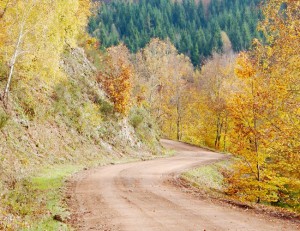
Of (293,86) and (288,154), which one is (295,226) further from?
(293,86)

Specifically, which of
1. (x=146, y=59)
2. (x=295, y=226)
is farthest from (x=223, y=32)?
(x=295, y=226)

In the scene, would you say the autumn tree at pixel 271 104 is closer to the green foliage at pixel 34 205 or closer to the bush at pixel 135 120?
the green foliage at pixel 34 205

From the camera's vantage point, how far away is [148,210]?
42.3 feet

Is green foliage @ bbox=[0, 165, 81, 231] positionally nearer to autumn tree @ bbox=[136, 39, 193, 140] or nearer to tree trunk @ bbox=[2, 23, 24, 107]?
tree trunk @ bbox=[2, 23, 24, 107]

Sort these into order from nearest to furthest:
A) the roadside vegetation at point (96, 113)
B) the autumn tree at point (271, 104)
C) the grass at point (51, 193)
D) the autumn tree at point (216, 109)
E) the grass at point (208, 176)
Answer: the grass at point (51, 193), the autumn tree at point (271, 104), the roadside vegetation at point (96, 113), the grass at point (208, 176), the autumn tree at point (216, 109)

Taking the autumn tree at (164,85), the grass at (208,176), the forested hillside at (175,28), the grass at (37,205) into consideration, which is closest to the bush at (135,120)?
the grass at (208,176)

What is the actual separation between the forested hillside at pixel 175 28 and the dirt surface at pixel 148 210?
112770mm

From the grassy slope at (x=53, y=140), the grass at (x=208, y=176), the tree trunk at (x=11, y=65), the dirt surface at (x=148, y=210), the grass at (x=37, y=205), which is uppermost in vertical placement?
the tree trunk at (x=11, y=65)

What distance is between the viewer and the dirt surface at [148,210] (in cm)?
1093

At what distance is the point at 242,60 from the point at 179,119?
1540 inches

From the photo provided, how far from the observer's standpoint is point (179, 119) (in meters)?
59.2

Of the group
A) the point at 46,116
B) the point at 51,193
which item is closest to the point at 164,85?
the point at 46,116

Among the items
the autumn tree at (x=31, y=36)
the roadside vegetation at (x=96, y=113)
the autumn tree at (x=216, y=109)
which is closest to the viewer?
the roadside vegetation at (x=96, y=113)

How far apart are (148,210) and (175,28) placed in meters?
171
